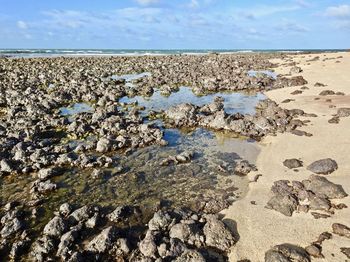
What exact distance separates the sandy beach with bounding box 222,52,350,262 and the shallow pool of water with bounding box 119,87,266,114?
3.91 meters

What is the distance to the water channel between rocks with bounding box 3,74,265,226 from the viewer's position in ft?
47.7

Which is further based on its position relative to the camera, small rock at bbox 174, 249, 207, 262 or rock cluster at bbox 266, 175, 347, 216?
rock cluster at bbox 266, 175, 347, 216

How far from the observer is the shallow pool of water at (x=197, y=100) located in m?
31.1

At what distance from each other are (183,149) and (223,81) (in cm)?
2548

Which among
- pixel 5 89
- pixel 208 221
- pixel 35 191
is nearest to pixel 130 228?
pixel 208 221

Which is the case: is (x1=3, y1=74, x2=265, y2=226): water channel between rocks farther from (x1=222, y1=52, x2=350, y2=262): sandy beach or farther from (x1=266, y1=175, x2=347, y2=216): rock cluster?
(x1=266, y1=175, x2=347, y2=216): rock cluster

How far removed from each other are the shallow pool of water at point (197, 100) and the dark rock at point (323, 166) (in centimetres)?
1251

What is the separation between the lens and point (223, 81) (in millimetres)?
43844

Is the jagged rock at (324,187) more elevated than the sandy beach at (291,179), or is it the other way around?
the jagged rock at (324,187)

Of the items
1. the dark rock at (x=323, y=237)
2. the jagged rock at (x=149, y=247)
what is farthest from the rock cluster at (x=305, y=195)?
the jagged rock at (x=149, y=247)

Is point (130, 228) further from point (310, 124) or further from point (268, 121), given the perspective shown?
point (310, 124)

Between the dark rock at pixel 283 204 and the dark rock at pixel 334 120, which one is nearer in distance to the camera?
the dark rock at pixel 283 204

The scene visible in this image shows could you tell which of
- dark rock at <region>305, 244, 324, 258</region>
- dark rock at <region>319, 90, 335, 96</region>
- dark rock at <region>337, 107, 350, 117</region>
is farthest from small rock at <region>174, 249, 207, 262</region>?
dark rock at <region>319, 90, 335, 96</region>

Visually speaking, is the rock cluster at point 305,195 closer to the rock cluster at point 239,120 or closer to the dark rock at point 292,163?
the dark rock at point 292,163
